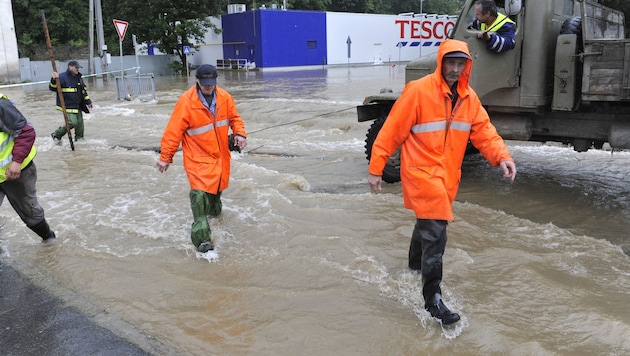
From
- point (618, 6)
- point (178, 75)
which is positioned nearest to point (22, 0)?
point (178, 75)

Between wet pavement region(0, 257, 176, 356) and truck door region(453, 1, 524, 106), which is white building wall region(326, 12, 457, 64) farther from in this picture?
wet pavement region(0, 257, 176, 356)

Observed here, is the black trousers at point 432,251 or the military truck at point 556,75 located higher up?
the military truck at point 556,75

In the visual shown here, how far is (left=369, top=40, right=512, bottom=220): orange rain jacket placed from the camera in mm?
3418

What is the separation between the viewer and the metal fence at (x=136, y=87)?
18703 millimetres

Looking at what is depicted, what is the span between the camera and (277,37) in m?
37.2

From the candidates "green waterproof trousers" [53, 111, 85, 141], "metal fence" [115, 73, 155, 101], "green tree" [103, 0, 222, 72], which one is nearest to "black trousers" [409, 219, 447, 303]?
"green waterproof trousers" [53, 111, 85, 141]

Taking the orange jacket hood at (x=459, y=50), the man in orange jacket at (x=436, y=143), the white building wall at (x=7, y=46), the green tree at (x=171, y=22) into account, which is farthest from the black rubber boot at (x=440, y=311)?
the green tree at (x=171, y=22)

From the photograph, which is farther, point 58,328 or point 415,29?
point 415,29

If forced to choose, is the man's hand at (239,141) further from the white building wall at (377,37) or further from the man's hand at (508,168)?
the white building wall at (377,37)

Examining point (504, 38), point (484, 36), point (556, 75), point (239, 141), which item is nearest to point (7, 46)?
point (239, 141)

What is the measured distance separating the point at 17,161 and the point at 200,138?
4.97 feet

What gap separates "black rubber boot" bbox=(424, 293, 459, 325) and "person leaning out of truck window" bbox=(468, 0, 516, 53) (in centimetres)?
360

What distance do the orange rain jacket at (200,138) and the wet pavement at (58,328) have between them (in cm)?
142

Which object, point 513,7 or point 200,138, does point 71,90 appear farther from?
point 513,7
